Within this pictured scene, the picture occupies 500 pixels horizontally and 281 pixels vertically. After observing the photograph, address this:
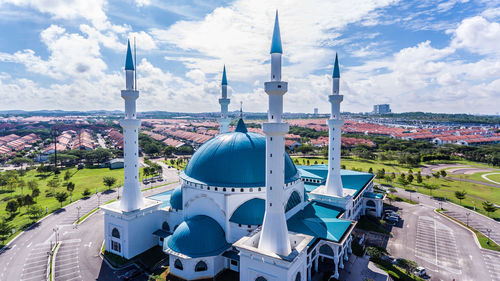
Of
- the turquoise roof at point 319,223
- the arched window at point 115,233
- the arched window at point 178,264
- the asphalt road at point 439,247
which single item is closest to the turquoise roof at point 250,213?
the turquoise roof at point 319,223

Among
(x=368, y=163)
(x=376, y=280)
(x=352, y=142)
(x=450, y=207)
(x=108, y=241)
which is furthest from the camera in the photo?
(x=352, y=142)

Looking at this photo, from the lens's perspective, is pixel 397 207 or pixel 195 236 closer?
pixel 195 236

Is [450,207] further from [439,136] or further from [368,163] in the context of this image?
[439,136]

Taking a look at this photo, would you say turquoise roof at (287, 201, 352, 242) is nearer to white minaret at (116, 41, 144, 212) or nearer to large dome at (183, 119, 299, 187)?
large dome at (183, 119, 299, 187)

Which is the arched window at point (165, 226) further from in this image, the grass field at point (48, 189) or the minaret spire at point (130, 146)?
the grass field at point (48, 189)

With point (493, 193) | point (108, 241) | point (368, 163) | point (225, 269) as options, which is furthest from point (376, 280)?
point (368, 163)

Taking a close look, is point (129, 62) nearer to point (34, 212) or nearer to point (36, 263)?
point (36, 263)

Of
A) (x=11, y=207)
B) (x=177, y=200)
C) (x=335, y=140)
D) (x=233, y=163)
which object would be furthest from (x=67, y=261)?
(x=335, y=140)
